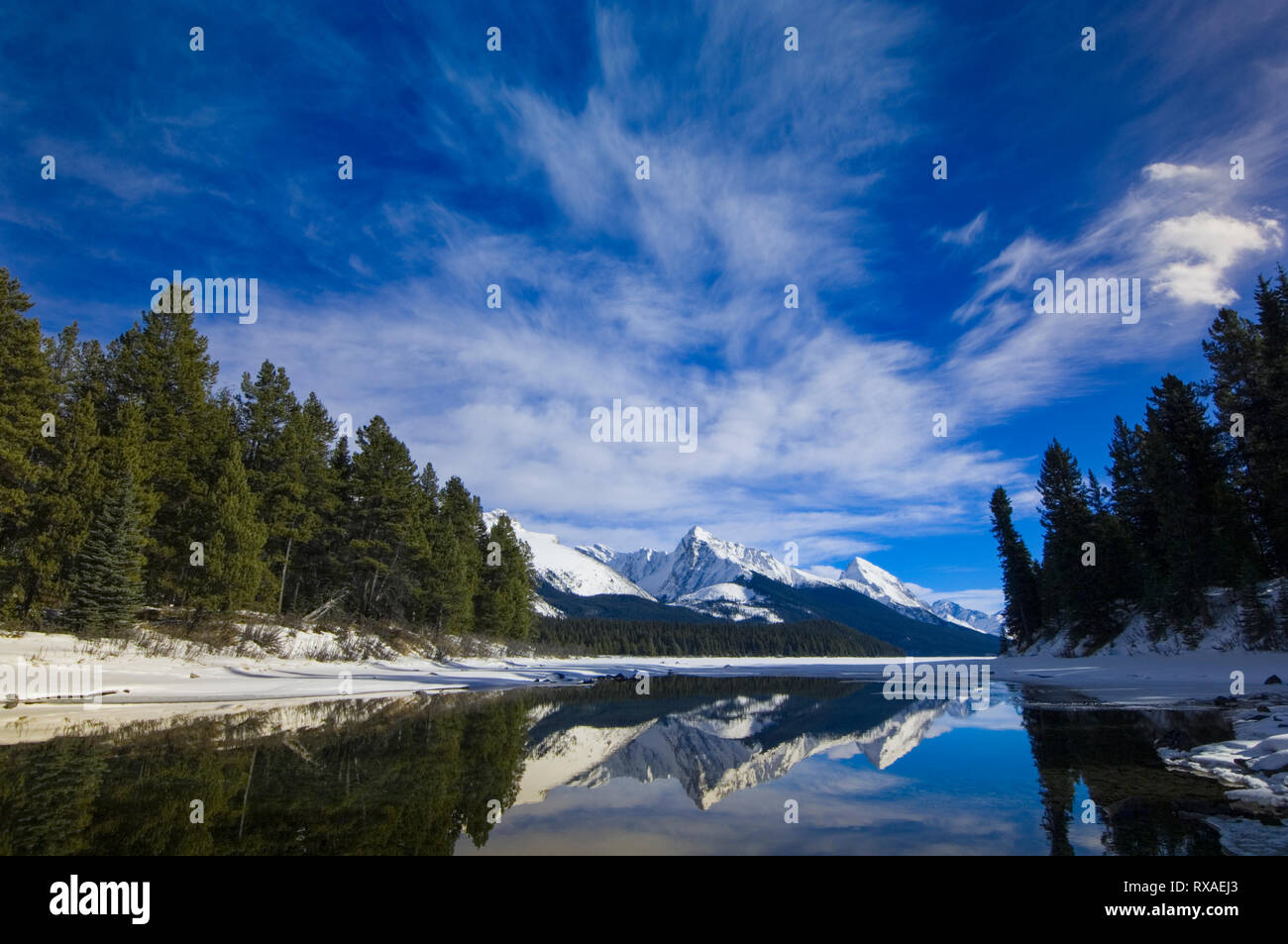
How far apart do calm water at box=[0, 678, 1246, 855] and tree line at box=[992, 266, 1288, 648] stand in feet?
80.3

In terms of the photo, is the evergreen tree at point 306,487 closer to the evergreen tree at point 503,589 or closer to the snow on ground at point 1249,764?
the evergreen tree at point 503,589

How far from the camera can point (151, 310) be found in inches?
1492

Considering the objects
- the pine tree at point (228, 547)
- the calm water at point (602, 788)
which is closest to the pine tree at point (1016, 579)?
the calm water at point (602, 788)

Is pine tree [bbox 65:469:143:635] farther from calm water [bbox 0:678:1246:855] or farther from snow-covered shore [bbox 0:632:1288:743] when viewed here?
calm water [bbox 0:678:1246:855]

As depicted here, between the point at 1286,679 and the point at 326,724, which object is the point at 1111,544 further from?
the point at 326,724

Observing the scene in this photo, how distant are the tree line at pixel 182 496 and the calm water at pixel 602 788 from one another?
16.4 m

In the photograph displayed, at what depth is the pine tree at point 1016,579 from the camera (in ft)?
241

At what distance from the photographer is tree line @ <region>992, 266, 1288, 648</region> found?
34.6 metres

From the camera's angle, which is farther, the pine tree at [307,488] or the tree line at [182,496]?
the pine tree at [307,488]

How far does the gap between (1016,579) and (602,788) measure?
260 ft

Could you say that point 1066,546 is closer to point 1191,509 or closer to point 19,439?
point 1191,509

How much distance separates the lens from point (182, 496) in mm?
36219

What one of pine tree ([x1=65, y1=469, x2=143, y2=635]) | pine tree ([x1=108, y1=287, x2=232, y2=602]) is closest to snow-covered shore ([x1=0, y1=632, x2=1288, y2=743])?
pine tree ([x1=65, y1=469, x2=143, y2=635])
